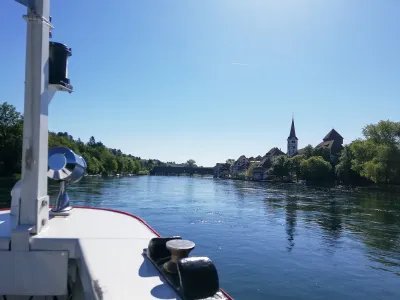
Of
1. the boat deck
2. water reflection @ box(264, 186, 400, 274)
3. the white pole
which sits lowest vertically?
water reflection @ box(264, 186, 400, 274)

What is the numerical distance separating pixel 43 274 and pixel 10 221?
1.26 metres

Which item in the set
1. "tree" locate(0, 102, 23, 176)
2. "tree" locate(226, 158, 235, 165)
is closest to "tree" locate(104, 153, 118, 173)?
"tree" locate(0, 102, 23, 176)

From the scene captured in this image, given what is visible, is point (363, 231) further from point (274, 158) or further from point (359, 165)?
point (274, 158)

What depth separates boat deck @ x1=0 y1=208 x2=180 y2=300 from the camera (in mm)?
2416

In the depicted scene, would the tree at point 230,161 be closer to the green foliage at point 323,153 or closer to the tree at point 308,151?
the tree at point 308,151

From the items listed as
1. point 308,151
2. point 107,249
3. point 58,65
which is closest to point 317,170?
point 308,151

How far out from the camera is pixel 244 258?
37.4 feet

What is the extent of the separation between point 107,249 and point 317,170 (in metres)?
80.2

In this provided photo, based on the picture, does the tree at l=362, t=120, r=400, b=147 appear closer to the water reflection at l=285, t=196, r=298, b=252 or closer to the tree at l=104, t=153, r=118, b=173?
the water reflection at l=285, t=196, r=298, b=252

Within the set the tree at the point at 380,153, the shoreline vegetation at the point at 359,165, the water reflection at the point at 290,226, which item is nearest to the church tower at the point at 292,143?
the shoreline vegetation at the point at 359,165

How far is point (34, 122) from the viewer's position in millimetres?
3520

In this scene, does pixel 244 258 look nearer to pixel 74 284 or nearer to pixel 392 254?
pixel 392 254

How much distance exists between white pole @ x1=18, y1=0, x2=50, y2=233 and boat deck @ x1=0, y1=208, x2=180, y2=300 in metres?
0.31

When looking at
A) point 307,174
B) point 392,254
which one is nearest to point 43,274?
point 392,254
